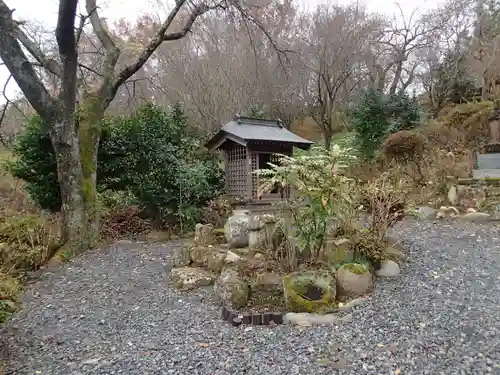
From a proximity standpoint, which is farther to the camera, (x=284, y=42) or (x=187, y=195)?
(x=284, y=42)

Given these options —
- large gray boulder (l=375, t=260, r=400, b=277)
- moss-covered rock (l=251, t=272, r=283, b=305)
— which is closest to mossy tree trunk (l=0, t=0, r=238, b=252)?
moss-covered rock (l=251, t=272, r=283, b=305)

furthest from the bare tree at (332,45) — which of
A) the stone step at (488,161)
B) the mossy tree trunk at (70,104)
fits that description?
the mossy tree trunk at (70,104)

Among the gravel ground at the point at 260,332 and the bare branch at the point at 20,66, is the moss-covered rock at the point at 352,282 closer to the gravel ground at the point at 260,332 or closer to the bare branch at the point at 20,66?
the gravel ground at the point at 260,332

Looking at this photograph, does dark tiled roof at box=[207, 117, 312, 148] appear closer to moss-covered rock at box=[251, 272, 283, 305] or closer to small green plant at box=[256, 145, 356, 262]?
small green plant at box=[256, 145, 356, 262]

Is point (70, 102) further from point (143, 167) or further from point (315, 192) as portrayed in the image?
point (315, 192)

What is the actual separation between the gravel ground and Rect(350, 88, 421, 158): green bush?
6.69 m

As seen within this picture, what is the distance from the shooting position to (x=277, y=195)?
7.09 meters

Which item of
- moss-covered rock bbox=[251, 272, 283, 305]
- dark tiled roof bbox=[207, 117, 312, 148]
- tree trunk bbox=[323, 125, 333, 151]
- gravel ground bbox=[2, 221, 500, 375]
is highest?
tree trunk bbox=[323, 125, 333, 151]

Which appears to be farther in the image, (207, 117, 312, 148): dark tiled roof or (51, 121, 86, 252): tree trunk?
(207, 117, 312, 148): dark tiled roof

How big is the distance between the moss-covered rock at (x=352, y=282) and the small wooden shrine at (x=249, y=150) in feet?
10.1

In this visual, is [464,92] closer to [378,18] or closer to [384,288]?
[378,18]

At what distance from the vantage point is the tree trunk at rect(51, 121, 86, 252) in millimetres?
6083

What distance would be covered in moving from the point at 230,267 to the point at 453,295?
7.43 ft

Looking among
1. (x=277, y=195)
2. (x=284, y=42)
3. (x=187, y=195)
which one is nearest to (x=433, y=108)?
(x=284, y=42)
